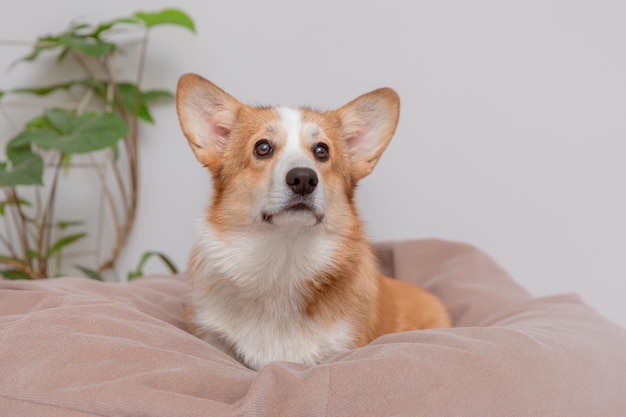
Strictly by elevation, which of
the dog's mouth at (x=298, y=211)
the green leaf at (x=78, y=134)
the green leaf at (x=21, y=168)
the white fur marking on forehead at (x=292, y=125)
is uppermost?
the white fur marking on forehead at (x=292, y=125)

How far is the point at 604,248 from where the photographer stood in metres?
2.88

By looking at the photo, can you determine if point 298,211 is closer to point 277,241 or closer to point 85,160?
point 277,241

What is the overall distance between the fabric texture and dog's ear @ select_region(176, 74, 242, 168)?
1.81 feet

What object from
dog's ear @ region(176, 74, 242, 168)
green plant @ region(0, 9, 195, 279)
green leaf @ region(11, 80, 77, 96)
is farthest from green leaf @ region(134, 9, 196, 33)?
dog's ear @ region(176, 74, 242, 168)

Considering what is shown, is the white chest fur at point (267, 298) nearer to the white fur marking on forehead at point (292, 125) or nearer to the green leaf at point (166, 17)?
the white fur marking on forehead at point (292, 125)

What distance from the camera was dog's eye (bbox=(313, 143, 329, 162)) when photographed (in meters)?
1.93

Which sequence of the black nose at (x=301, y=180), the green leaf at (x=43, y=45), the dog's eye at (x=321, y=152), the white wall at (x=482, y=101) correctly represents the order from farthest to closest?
the green leaf at (x=43, y=45), the white wall at (x=482, y=101), the dog's eye at (x=321, y=152), the black nose at (x=301, y=180)

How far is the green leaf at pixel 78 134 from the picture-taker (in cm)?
272

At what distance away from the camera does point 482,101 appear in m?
2.98

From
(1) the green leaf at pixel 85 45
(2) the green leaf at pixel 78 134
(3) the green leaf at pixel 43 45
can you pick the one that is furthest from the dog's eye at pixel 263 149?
(3) the green leaf at pixel 43 45

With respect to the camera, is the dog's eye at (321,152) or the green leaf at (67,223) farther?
the green leaf at (67,223)

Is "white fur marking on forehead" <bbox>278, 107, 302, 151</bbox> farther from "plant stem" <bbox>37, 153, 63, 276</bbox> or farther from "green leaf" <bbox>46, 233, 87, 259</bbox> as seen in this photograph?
"green leaf" <bbox>46, 233, 87, 259</bbox>

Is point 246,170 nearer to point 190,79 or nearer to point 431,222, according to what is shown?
point 190,79

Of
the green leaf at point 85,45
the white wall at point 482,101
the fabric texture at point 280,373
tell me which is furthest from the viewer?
the green leaf at point 85,45
